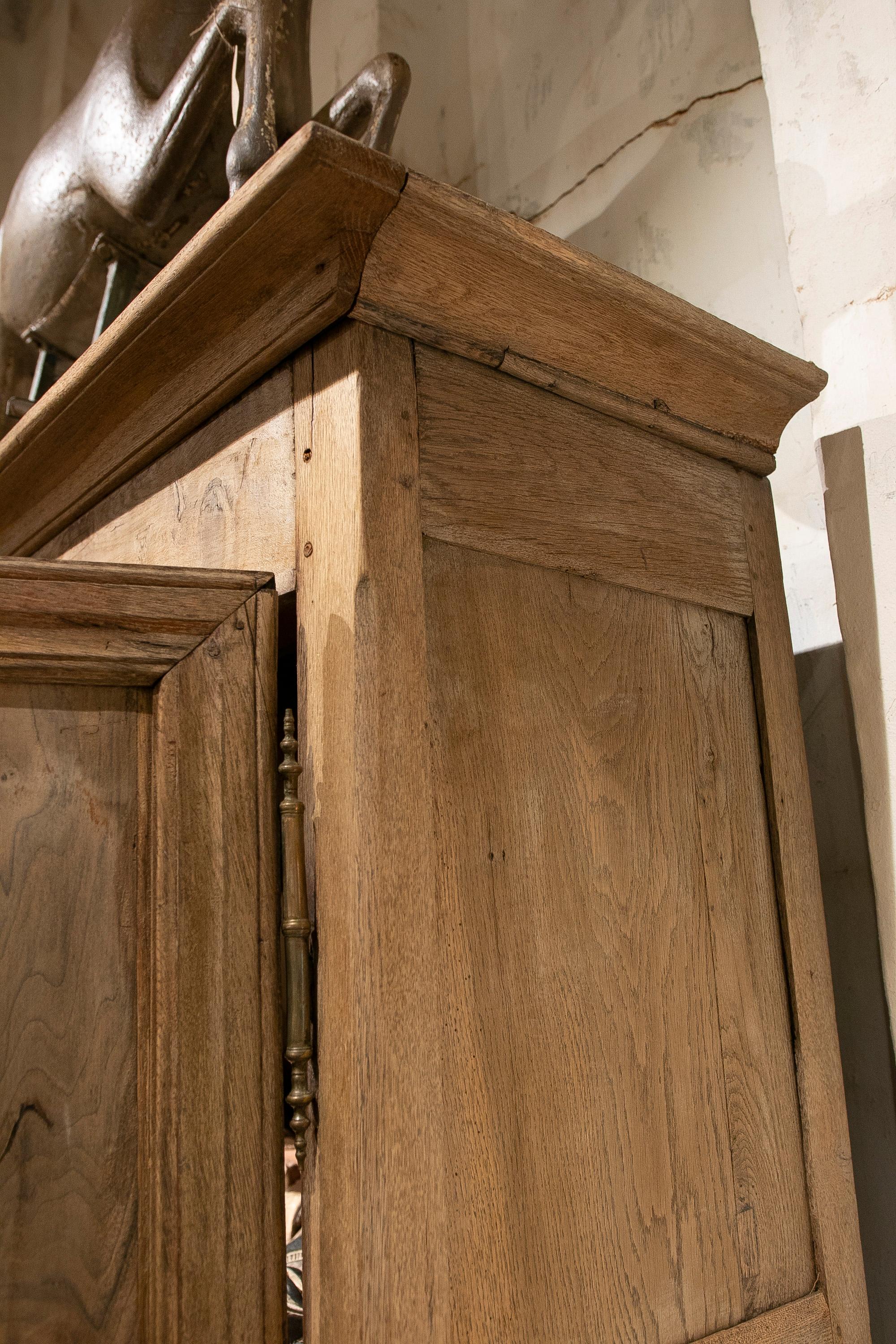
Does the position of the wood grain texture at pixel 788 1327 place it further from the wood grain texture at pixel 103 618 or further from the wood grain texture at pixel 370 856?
the wood grain texture at pixel 103 618

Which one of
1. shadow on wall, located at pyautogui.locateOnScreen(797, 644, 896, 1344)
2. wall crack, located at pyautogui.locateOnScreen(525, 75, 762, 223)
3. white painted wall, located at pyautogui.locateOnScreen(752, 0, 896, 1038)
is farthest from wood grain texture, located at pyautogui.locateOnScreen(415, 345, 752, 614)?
wall crack, located at pyautogui.locateOnScreen(525, 75, 762, 223)

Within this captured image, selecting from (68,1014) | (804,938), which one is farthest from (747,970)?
(68,1014)

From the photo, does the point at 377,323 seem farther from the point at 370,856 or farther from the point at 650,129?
the point at 650,129

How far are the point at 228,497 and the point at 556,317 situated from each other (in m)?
0.26

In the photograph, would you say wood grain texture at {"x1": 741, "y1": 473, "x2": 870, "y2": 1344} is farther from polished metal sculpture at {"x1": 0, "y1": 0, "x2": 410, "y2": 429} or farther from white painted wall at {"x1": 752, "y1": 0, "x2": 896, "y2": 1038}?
polished metal sculpture at {"x1": 0, "y1": 0, "x2": 410, "y2": 429}

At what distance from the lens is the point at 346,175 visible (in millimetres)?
535

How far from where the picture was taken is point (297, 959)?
0.57 metres

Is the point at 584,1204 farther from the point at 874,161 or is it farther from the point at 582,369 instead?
the point at 874,161

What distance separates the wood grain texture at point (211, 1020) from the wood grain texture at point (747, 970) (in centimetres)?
34

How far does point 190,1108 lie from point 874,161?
924mm

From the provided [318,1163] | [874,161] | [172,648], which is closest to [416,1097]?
[318,1163]

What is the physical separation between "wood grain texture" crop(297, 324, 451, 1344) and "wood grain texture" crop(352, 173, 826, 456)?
4 centimetres

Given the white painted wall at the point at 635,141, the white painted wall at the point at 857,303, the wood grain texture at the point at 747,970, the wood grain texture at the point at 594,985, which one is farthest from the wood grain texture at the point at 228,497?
the white painted wall at the point at 635,141

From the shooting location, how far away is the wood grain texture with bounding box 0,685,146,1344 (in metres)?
0.53
